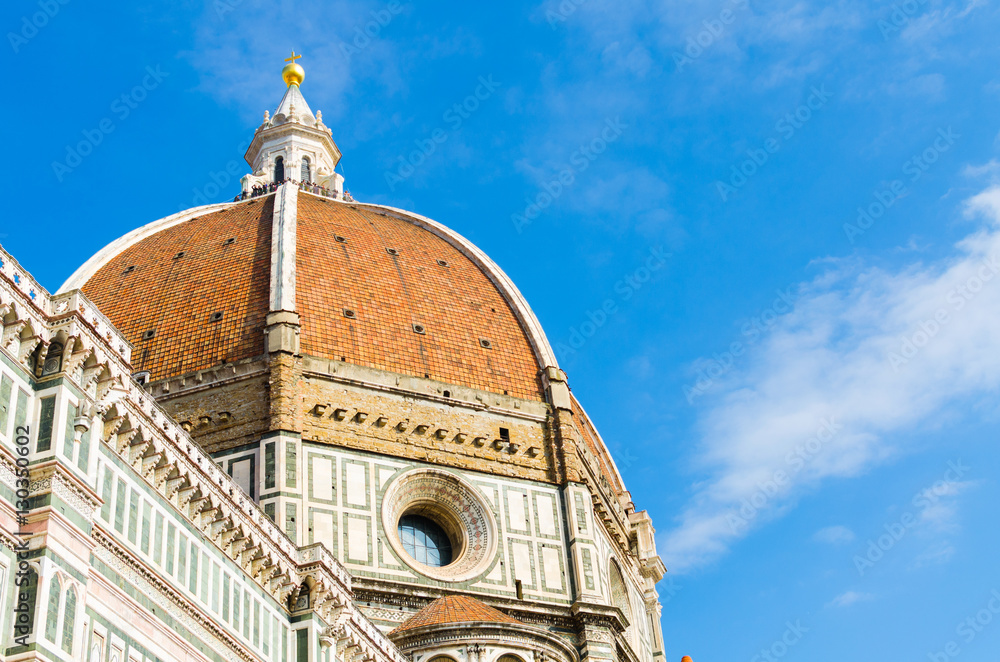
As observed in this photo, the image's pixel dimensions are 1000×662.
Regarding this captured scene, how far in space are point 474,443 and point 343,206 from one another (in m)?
13.7

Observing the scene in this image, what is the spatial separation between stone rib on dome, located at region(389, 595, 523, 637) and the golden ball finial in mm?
33277

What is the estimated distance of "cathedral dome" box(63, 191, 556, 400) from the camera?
41719 mm

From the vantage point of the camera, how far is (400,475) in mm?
39125

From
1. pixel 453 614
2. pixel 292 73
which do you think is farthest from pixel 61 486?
pixel 292 73

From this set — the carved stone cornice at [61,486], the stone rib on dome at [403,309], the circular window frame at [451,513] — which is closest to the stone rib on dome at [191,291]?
the stone rib on dome at [403,309]

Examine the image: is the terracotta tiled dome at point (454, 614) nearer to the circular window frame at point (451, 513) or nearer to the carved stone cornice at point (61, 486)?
the circular window frame at point (451, 513)

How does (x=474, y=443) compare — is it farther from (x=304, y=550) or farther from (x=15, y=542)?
(x=15, y=542)

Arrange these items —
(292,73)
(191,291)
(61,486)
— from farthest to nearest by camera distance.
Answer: (292,73)
(191,291)
(61,486)

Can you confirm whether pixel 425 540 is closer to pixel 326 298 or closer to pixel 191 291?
pixel 326 298

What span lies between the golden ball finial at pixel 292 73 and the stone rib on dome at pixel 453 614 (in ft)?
109

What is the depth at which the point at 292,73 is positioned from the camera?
207ft

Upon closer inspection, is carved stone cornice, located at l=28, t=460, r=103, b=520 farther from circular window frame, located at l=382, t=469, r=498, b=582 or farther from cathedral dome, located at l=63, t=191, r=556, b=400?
cathedral dome, located at l=63, t=191, r=556, b=400

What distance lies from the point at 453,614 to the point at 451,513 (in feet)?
18.5

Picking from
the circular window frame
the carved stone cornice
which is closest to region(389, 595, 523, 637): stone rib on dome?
the circular window frame
